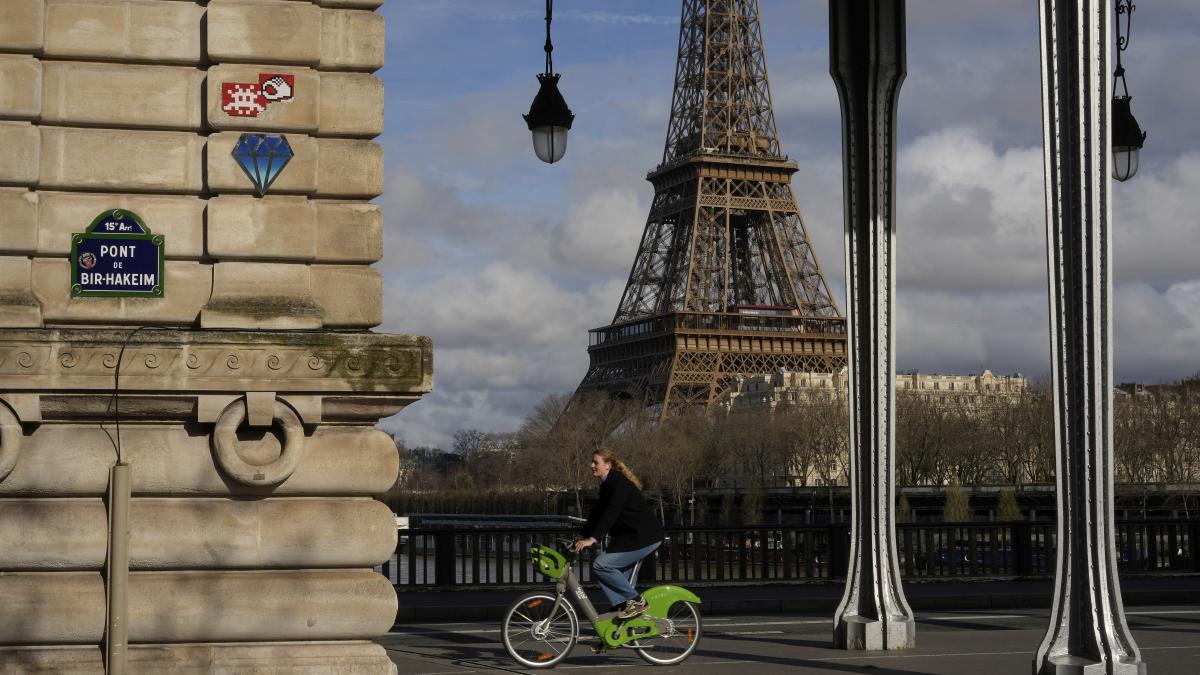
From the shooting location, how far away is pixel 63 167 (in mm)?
10711

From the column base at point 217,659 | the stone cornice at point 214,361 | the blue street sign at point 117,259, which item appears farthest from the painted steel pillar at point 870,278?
the blue street sign at point 117,259

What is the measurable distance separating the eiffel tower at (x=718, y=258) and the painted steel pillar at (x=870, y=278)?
8464cm

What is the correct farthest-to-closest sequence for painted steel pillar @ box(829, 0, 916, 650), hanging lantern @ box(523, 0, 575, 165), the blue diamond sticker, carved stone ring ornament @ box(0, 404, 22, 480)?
1. hanging lantern @ box(523, 0, 575, 165)
2. painted steel pillar @ box(829, 0, 916, 650)
3. the blue diamond sticker
4. carved stone ring ornament @ box(0, 404, 22, 480)

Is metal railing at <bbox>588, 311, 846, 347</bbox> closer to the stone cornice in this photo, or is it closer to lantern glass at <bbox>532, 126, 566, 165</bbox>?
lantern glass at <bbox>532, 126, 566, 165</bbox>

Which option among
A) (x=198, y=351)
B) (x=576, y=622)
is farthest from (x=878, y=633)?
(x=198, y=351)

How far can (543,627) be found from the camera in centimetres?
1386

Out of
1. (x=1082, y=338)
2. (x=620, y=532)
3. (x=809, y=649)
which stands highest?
(x=1082, y=338)

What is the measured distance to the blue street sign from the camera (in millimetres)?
10727

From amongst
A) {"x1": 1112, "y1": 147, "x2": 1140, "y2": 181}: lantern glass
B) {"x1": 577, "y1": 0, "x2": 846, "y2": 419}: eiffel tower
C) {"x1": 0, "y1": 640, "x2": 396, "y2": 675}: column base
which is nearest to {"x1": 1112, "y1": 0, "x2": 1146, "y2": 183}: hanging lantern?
{"x1": 1112, "y1": 147, "x2": 1140, "y2": 181}: lantern glass

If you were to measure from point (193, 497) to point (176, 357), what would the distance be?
3.03ft

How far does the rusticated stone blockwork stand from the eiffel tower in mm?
89247

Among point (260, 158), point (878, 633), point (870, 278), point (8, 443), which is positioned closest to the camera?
point (8, 443)

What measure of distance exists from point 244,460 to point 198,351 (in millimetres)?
768

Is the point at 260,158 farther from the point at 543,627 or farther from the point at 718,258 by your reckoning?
the point at 718,258
